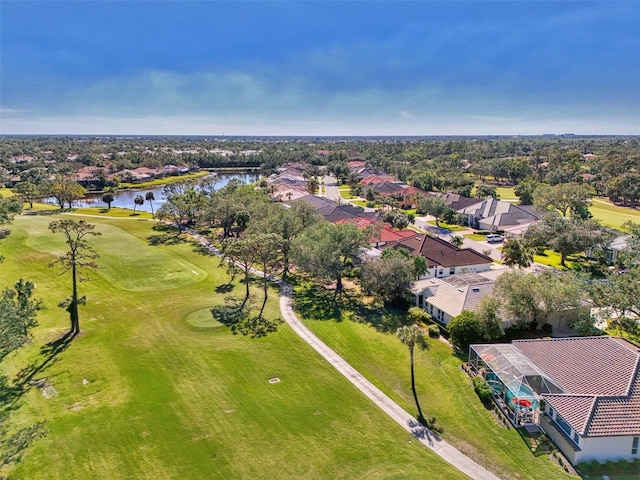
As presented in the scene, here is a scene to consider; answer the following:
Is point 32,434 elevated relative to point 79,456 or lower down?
elevated

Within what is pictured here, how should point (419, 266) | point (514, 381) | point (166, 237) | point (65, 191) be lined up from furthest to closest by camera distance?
point (65, 191) < point (166, 237) < point (419, 266) < point (514, 381)

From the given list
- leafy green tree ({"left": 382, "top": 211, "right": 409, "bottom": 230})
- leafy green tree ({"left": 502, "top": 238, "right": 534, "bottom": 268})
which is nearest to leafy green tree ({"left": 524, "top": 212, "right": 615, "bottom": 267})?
leafy green tree ({"left": 502, "top": 238, "right": 534, "bottom": 268})

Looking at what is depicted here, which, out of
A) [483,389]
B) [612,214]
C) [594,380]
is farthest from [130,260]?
[612,214]

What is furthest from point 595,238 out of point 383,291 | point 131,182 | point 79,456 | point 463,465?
point 131,182

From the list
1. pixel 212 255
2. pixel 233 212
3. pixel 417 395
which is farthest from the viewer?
pixel 233 212

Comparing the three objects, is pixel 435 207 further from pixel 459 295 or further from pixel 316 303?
pixel 316 303

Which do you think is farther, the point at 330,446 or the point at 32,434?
the point at 330,446

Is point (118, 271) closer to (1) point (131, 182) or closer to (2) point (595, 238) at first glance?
(2) point (595, 238)
